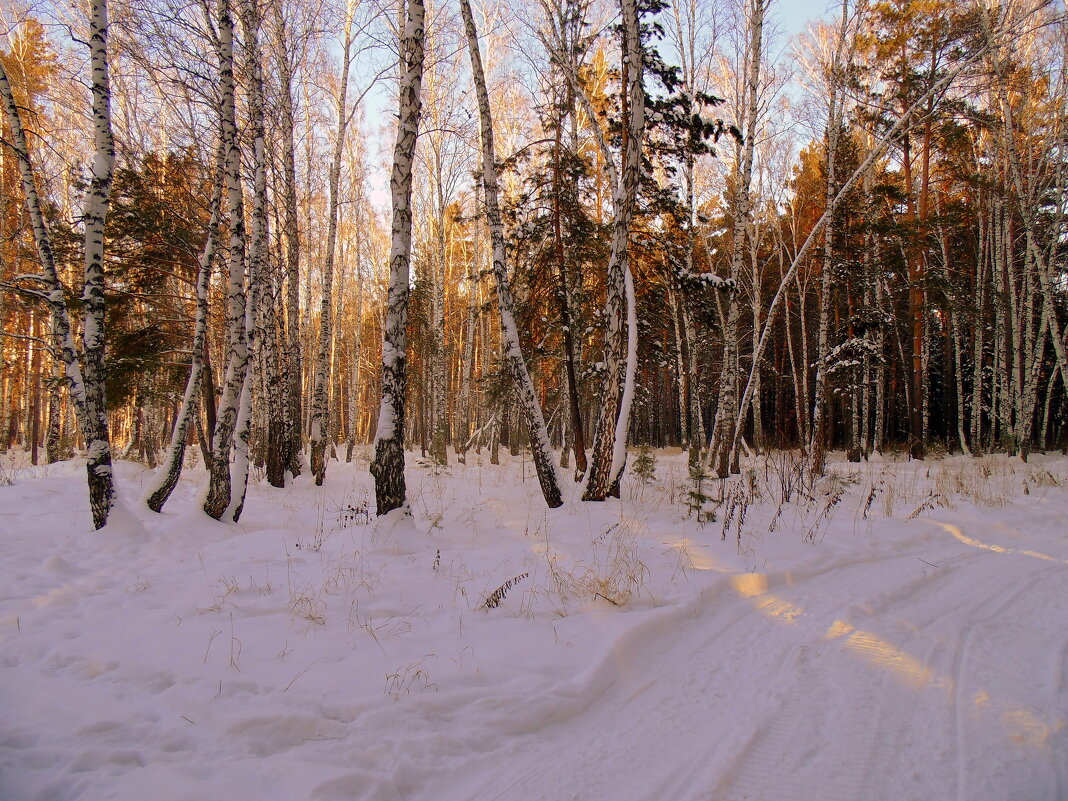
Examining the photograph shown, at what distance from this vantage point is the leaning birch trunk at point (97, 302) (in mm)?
5613

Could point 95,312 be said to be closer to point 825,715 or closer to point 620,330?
point 620,330

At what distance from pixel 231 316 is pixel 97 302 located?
51.9 inches

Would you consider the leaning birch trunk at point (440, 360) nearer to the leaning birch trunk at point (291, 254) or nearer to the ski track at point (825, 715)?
the leaning birch trunk at point (291, 254)

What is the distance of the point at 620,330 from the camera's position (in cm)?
763

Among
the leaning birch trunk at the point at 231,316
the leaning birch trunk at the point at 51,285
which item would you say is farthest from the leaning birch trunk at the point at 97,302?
the leaning birch trunk at the point at 231,316

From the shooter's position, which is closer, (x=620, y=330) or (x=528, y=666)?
(x=528, y=666)

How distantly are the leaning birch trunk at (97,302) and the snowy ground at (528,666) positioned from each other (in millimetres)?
479

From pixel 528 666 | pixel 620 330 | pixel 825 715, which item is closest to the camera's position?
pixel 825 715

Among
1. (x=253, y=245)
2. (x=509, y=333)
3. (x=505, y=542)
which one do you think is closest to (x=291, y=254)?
(x=253, y=245)

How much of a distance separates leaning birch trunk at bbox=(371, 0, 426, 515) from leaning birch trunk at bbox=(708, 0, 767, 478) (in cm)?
704

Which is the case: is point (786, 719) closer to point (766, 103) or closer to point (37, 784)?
point (37, 784)

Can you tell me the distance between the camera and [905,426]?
87.0 ft

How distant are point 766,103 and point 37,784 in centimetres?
1479

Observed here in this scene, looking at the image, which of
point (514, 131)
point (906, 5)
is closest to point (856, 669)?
point (514, 131)
